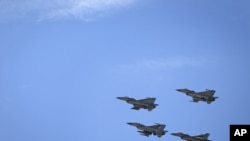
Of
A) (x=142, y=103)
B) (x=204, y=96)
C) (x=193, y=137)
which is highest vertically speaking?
(x=204, y=96)

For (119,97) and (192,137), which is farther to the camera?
(119,97)

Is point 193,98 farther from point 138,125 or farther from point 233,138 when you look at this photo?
point 233,138

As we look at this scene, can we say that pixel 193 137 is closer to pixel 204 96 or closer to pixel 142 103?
pixel 204 96

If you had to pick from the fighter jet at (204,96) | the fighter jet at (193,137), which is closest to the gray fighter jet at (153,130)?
the fighter jet at (193,137)

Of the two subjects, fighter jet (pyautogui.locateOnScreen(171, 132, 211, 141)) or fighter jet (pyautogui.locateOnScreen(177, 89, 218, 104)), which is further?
fighter jet (pyautogui.locateOnScreen(177, 89, 218, 104))

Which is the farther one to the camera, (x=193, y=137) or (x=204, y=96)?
(x=204, y=96)

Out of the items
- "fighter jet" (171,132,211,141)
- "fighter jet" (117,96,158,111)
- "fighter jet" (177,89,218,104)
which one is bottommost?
"fighter jet" (171,132,211,141)

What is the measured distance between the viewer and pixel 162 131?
18650 centimetres

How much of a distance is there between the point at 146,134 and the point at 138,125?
172 inches

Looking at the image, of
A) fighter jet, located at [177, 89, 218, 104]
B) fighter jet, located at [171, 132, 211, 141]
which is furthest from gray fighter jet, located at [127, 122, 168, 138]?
fighter jet, located at [177, 89, 218, 104]

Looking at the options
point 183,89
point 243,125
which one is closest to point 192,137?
point 183,89

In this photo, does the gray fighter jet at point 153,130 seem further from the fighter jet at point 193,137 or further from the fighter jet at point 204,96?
the fighter jet at point 204,96

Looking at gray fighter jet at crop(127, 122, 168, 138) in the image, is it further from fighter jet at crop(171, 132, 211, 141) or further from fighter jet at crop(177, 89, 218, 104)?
fighter jet at crop(177, 89, 218, 104)

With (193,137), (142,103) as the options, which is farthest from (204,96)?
(142,103)
